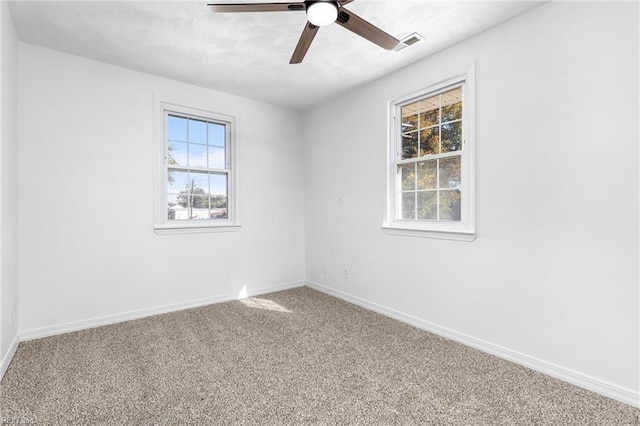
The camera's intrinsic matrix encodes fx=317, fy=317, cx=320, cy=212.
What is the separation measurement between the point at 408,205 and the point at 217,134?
2.52m

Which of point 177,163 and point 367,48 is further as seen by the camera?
point 177,163

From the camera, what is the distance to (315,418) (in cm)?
174

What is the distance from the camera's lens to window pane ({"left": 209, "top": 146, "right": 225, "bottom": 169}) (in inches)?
157

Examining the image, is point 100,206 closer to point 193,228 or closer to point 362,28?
point 193,228

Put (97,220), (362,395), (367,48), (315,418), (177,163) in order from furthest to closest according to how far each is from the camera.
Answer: (177,163) → (97,220) → (367,48) → (362,395) → (315,418)

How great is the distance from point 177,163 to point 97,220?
1.02 m

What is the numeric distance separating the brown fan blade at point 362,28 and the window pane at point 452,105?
3.35 ft

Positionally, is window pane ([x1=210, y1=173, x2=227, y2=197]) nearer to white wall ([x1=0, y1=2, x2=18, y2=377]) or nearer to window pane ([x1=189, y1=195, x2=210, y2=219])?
window pane ([x1=189, y1=195, x2=210, y2=219])

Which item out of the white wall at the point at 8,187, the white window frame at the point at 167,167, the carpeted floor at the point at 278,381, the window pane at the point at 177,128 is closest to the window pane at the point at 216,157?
the white window frame at the point at 167,167

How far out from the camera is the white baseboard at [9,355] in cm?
216

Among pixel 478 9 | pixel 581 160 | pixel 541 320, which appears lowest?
pixel 541 320

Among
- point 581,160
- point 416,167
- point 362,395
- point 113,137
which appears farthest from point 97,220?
point 581,160

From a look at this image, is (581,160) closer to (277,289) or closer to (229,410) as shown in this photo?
(229,410)

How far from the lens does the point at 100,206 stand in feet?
10.3
